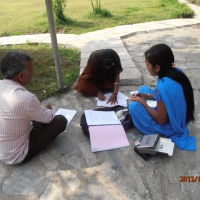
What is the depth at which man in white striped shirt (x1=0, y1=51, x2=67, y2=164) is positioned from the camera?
1959mm

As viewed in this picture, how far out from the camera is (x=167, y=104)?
7.14ft

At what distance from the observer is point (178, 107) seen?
223 centimetres

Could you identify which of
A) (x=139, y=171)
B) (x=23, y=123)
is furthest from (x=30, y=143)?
(x=139, y=171)

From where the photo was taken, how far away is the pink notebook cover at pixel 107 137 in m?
2.40

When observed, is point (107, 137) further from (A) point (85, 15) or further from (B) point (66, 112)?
(A) point (85, 15)

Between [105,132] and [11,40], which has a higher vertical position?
[105,132]

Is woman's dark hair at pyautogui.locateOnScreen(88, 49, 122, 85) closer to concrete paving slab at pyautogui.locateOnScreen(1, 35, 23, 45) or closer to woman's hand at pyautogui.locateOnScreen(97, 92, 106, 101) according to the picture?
woman's hand at pyautogui.locateOnScreen(97, 92, 106, 101)

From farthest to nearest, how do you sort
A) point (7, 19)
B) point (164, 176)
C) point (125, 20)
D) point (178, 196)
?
point (7, 19) < point (125, 20) < point (164, 176) < point (178, 196)

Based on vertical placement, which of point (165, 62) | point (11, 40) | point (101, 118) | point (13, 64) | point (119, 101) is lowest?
point (11, 40)

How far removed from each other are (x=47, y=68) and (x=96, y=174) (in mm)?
2697

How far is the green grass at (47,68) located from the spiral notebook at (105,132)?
106cm

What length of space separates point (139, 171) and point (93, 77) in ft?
5.27

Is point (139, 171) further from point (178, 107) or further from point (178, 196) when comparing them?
point (178, 107)

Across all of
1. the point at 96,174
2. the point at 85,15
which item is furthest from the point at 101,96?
the point at 85,15
